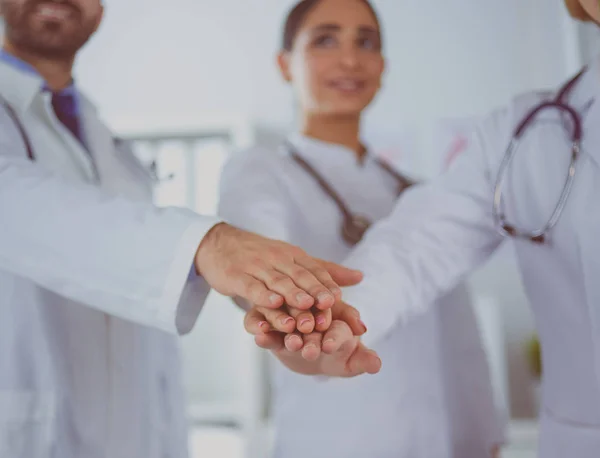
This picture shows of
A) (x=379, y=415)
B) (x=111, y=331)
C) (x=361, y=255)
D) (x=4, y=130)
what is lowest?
(x=379, y=415)

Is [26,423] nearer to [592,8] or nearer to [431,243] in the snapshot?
[431,243]

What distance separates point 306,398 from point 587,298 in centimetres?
46

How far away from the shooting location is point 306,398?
1025 mm

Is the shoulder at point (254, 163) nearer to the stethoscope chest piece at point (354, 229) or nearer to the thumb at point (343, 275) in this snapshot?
the stethoscope chest piece at point (354, 229)

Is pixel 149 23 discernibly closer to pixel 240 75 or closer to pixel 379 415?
pixel 240 75

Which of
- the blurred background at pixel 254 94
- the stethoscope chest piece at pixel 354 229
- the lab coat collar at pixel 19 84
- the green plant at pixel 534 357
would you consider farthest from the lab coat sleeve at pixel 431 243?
the blurred background at pixel 254 94

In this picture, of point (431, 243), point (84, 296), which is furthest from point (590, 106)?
point (84, 296)

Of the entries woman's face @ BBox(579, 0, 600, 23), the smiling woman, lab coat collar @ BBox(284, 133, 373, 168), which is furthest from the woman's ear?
woman's face @ BBox(579, 0, 600, 23)

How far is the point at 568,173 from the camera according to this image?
0.76m

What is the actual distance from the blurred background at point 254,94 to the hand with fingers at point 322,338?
2.49 m

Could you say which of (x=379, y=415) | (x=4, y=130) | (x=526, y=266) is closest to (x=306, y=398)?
(x=379, y=415)

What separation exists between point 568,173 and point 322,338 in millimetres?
367

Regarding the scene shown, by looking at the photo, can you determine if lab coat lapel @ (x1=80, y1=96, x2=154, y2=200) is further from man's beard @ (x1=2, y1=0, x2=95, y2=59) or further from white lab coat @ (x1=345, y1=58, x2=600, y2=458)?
white lab coat @ (x1=345, y1=58, x2=600, y2=458)

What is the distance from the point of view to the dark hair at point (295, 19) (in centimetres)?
113
